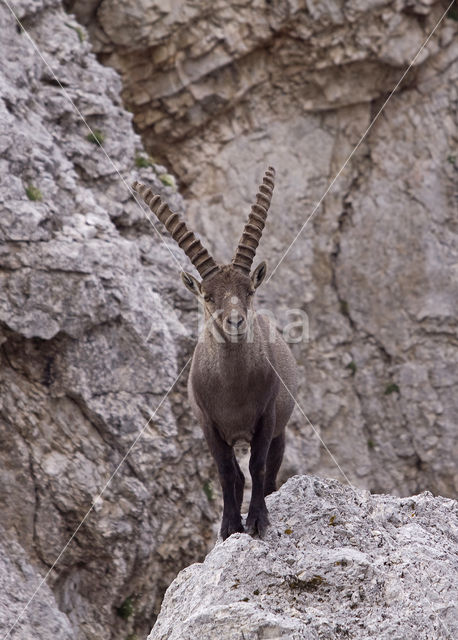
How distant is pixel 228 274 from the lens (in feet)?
26.8

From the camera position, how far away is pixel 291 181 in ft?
69.0

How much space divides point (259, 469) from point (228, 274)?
1836mm

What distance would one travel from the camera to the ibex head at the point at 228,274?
7.95 m

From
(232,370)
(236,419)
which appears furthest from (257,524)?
(232,370)

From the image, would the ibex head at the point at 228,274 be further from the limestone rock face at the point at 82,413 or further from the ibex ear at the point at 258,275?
the limestone rock face at the point at 82,413

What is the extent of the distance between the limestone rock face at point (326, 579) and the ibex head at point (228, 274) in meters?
1.72

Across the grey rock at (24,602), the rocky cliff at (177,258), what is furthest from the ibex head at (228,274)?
the grey rock at (24,602)

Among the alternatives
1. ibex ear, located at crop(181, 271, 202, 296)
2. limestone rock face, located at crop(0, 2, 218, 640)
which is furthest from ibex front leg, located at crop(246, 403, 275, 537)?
limestone rock face, located at crop(0, 2, 218, 640)

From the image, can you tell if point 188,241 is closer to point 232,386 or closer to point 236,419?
point 232,386

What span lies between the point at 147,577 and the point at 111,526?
119cm

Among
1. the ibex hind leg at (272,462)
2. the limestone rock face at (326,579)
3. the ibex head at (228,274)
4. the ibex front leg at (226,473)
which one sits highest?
the ibex head at (228,274)

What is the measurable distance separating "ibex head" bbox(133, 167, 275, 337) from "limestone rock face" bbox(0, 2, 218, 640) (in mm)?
4235

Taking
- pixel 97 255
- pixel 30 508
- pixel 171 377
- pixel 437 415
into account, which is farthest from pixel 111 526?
pixel 437 415

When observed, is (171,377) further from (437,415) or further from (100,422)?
(437,415)
